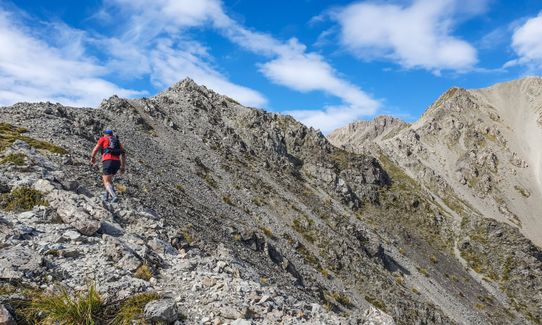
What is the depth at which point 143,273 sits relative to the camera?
38.7ft

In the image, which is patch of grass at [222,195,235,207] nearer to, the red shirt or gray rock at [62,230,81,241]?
the red shirt

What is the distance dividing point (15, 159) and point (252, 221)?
3673cm

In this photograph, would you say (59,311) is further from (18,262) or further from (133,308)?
(18,262)

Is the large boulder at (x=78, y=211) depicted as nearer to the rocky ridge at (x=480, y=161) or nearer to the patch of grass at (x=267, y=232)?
the patch of grass at (x=267, y=232)

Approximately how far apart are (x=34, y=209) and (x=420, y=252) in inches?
3250

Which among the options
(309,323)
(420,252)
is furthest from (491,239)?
(309,323)

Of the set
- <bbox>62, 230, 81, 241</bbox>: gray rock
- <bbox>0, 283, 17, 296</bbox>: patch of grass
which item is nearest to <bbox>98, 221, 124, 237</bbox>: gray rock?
<bbox>62, 230, 81, 241</bbox>: gray rock

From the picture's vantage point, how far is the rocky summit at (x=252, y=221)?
10922 mm

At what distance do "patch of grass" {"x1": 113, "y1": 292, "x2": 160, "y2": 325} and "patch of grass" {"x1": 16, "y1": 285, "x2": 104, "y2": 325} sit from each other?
51cm

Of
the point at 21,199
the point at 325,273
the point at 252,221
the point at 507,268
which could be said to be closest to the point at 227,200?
the point at 252,221

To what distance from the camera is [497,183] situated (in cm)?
14500

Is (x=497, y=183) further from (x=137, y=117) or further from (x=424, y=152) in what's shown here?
(x=137, y=117)

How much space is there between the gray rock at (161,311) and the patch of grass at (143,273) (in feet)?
6.52

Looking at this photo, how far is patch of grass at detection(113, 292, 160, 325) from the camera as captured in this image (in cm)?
923
